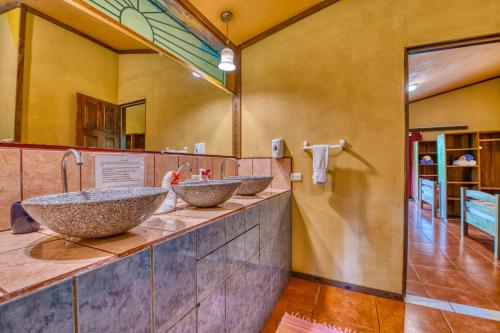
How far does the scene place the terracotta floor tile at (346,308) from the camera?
59.3 inches

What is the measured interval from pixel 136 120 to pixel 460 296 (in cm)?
271

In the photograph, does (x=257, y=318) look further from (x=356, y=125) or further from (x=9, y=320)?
(x=356, y=125)

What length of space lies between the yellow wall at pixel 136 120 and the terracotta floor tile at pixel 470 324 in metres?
2.34

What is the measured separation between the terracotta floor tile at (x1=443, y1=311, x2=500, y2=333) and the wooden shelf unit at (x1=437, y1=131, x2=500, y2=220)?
318cm

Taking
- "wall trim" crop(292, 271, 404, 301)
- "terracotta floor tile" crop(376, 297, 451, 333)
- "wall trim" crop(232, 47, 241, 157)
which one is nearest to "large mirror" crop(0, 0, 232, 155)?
"wall trim" crop(232, 47, 241, 157)

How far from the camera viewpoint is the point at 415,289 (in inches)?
72.7

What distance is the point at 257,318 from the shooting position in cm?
133

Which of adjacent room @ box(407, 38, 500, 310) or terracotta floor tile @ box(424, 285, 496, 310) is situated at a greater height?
adjacent room @ box(407, 38, 500, 310)

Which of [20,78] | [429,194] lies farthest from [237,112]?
[429,194]

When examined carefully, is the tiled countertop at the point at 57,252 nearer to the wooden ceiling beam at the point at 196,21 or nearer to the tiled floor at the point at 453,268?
the wooden ceiling beam at the point at 196,21

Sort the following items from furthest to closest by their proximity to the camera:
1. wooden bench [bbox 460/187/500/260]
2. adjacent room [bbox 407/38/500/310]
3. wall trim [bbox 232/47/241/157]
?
wooden bench [bbox 460/187/500/260] → wall trim [bbox 232/47/241/157] → adjacent room [bbox 407/38/500/310]

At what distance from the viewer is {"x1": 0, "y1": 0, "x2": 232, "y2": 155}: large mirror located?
83cm

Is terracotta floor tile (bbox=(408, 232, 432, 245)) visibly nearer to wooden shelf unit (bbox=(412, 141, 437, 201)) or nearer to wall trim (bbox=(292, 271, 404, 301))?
wall trim (bbox=(292, 271, 404, 301))

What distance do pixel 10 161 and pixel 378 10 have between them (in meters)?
2.44
